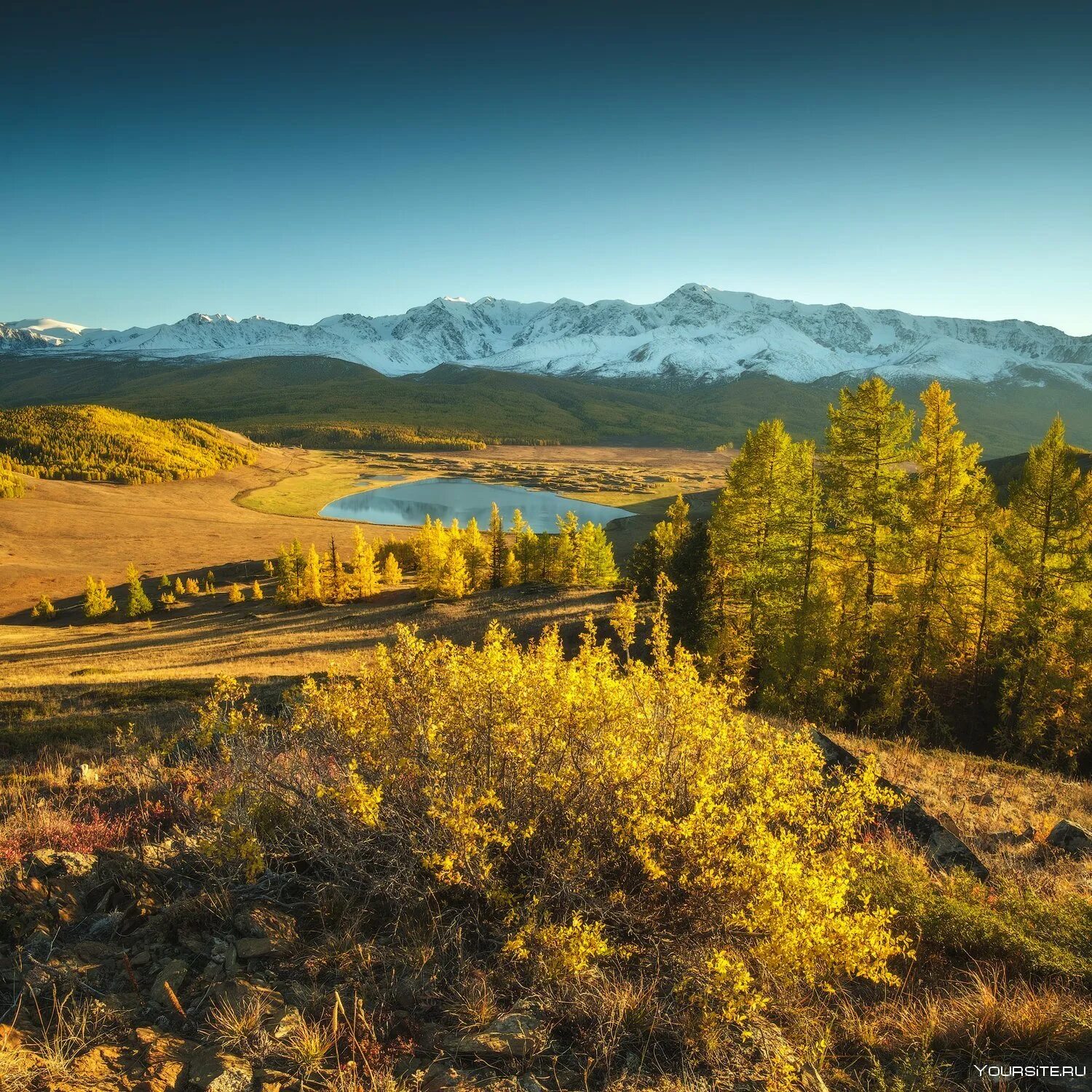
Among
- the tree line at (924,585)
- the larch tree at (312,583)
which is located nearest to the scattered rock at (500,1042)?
the tree line at (924,585)

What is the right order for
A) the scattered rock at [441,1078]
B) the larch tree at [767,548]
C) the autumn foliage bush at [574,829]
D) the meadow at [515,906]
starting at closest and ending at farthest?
1. the scattered rock at [441,1078]
2. the meadow at [515,906]
3. the autumn foliage bush at [574,829]
4. the larch tree at [767,548]

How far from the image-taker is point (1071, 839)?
8.51m

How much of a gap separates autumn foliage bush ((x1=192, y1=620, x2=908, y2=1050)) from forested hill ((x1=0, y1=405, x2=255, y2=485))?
618 feet

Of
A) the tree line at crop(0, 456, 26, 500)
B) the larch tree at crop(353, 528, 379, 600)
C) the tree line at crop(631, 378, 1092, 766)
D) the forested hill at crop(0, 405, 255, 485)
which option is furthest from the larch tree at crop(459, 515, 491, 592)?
the forested hill at crop(0, 405, 255, 485)

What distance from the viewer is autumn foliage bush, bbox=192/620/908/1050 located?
4219 mm

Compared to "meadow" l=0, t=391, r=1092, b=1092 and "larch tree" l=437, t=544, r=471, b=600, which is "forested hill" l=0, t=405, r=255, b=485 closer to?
"larch tree" l=437, t=544, r=471, b=600

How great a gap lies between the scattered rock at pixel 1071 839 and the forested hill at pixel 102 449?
629 ft

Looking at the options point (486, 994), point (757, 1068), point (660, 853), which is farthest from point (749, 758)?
point (486, 994)

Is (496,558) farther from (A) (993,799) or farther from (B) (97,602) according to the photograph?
(A) (993,799)

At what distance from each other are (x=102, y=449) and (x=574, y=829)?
705 ft

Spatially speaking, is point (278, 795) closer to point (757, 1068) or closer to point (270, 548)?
point (757, 1068)

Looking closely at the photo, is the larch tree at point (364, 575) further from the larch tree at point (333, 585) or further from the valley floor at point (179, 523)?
the valley floor at point (179, 523)

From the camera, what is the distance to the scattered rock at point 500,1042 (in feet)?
12.2

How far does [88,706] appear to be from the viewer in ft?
53.2
